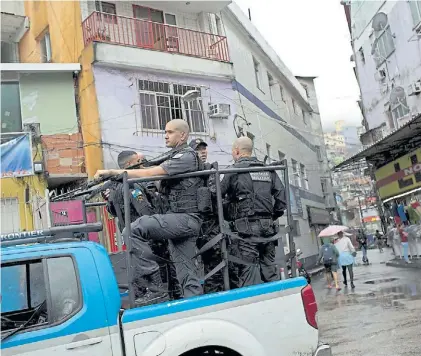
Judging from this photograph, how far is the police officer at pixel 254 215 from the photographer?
4531mm

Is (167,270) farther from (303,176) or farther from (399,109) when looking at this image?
(303,176)

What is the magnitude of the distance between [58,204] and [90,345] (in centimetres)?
334

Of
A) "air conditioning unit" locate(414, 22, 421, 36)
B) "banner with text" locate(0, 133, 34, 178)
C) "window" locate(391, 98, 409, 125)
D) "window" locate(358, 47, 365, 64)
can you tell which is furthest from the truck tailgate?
"window" locate(358, 47, 365, 64)

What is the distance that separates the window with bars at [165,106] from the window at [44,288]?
1103 centimetres

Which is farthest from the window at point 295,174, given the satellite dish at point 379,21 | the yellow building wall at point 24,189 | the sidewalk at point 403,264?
the yellow building wall at point 24,189

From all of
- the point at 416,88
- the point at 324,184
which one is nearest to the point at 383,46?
the point at 416,88

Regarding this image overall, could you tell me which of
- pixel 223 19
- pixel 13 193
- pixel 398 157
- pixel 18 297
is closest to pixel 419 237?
pixel 398 157

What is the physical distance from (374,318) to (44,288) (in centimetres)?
696

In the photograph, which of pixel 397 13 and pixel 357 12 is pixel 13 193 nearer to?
pixel 397 13

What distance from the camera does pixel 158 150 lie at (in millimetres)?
14234

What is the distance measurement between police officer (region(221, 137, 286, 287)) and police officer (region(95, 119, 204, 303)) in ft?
1.76

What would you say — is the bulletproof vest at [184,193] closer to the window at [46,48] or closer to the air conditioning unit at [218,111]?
the air conditioning unit at [218,111]

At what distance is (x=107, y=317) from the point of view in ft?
10.5

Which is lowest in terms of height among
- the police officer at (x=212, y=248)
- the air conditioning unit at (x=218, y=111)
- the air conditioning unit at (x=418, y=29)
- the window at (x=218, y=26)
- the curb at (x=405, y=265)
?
the curb at (x=405, y=265)
